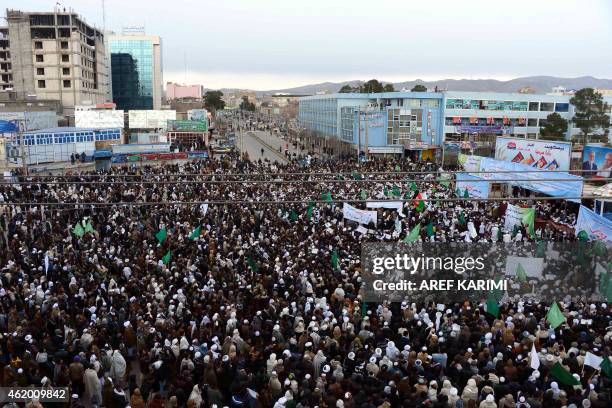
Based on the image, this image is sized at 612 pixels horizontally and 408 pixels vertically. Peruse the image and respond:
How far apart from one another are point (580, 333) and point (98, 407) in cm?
689

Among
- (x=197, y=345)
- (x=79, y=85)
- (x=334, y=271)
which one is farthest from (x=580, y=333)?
(x=79, y=85)

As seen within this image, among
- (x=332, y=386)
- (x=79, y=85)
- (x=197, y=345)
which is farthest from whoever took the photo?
(x=79, y=85)

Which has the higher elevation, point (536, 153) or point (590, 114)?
point (590, 114)

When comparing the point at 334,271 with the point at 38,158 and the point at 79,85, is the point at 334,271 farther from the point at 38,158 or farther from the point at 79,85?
the point at 79,85

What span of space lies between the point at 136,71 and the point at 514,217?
65.5 meters

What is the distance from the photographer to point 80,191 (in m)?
18.5

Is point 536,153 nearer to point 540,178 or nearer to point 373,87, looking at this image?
point 540,178

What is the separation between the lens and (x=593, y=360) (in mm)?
6859

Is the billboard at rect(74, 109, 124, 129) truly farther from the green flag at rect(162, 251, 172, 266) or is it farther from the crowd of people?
the green flag at rect(162, 251, 172, 266)

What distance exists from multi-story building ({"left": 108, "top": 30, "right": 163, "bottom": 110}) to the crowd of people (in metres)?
59.3

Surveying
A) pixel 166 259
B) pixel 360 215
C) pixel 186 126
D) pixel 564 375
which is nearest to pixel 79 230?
pixel 166 259

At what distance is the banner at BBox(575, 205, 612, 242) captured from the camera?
12.7 metres

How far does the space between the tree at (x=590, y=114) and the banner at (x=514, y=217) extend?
28.7m

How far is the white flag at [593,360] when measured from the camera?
6836mm
